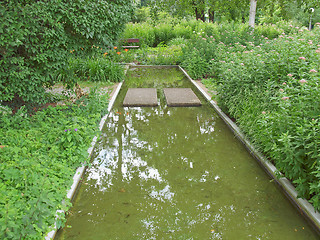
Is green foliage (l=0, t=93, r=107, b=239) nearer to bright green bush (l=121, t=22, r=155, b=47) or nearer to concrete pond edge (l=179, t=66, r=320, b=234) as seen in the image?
concrete pond edge (l=179, t=66, r=320, b=234)

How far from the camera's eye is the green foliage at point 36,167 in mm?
2863

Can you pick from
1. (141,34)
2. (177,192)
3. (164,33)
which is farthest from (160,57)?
(177,192)

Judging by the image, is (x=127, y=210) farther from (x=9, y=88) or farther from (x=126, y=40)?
(x=126, y=40)

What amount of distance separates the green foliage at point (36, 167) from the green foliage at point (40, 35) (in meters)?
0.66

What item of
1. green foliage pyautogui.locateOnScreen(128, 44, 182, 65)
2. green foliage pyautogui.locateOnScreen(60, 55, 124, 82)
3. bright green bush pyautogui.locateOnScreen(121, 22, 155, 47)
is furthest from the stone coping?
bright green bush pyautogui.locateOnScreen(121, 22, 155, 47)

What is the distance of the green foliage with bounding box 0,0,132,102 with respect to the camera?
5090mm

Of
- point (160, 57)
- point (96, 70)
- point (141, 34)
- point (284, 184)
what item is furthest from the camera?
point (141, 34)

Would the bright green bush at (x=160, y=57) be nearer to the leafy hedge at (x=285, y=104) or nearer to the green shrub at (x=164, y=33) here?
the green shrub at (x=164, y=33)

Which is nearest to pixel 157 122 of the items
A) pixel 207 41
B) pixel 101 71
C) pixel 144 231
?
pixel 144 231

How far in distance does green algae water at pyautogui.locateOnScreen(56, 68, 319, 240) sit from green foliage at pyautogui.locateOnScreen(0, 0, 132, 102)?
186cm

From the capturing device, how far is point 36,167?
12.2 ft

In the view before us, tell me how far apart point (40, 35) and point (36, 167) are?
289cm

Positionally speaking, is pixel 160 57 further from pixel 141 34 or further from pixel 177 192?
pixel 177 192

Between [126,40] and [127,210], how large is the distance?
1604 centimetres
